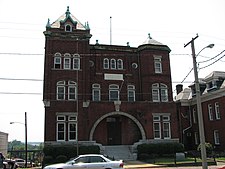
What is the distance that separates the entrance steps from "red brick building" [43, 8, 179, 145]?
107cm

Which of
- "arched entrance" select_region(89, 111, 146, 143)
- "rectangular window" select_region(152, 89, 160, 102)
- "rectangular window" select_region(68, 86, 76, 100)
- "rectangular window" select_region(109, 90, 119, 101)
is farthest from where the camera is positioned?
"rectangular window" select_region(152, 89, 160, 102)

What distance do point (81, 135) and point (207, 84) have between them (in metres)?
20.2

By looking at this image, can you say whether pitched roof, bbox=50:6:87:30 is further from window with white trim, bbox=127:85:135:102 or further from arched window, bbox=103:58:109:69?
window with white trim, bbox=127:85:135:102

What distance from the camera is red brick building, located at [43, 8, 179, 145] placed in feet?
101

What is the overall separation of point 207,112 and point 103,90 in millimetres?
15500

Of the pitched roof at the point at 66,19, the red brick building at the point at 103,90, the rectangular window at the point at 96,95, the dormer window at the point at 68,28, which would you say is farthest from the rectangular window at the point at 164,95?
the dormer window at the point at 68,28

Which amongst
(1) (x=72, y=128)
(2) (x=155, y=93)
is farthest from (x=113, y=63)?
(1) (x=72, y=128)

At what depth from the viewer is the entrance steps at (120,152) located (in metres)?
30.5

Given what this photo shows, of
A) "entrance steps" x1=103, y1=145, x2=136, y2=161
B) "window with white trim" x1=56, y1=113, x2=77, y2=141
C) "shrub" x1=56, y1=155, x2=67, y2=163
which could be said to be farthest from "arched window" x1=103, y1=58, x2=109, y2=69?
"shrub" x1=56, y1=155, x2=67, y2=163

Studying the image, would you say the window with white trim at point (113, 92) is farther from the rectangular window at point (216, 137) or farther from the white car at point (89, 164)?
the white car at point (89, 164)

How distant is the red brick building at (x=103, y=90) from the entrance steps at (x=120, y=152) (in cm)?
107

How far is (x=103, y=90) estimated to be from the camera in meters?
34.3

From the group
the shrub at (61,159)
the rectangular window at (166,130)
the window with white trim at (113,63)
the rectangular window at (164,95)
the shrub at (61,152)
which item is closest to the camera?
the shrub at (61,159)

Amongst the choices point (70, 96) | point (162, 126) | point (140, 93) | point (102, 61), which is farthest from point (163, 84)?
point (70, 96)
